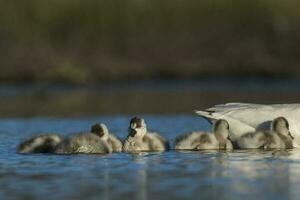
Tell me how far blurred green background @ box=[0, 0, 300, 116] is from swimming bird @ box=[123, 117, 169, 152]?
11620 mm

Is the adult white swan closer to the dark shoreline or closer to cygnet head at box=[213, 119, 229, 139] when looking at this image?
cygnet head at box=[213, 119, 229, 139]

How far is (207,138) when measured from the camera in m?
13.9

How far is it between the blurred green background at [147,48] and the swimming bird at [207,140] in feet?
37.9

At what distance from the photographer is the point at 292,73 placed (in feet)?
97.7

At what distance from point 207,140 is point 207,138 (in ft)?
0.07

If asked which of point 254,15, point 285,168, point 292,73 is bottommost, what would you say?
point 285,168

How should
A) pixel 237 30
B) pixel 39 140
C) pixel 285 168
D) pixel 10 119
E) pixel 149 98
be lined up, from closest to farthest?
pixel 285 168 → pixel 39 140 → pixel 10 119 → pixel 149 98 → pixel 237 30

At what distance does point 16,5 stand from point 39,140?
19709mm

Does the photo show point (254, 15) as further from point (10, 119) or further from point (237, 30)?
point (10, 119)

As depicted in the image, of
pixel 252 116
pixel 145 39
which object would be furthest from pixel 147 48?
pixel 252 116

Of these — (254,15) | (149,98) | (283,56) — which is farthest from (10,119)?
(254,15)

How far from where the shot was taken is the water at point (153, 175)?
10.4m

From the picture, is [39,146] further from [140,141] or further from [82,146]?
[140,141]

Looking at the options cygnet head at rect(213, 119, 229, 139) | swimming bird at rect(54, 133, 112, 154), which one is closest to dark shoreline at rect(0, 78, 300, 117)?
cygnet head at rect(213, 119, 229, 139)
